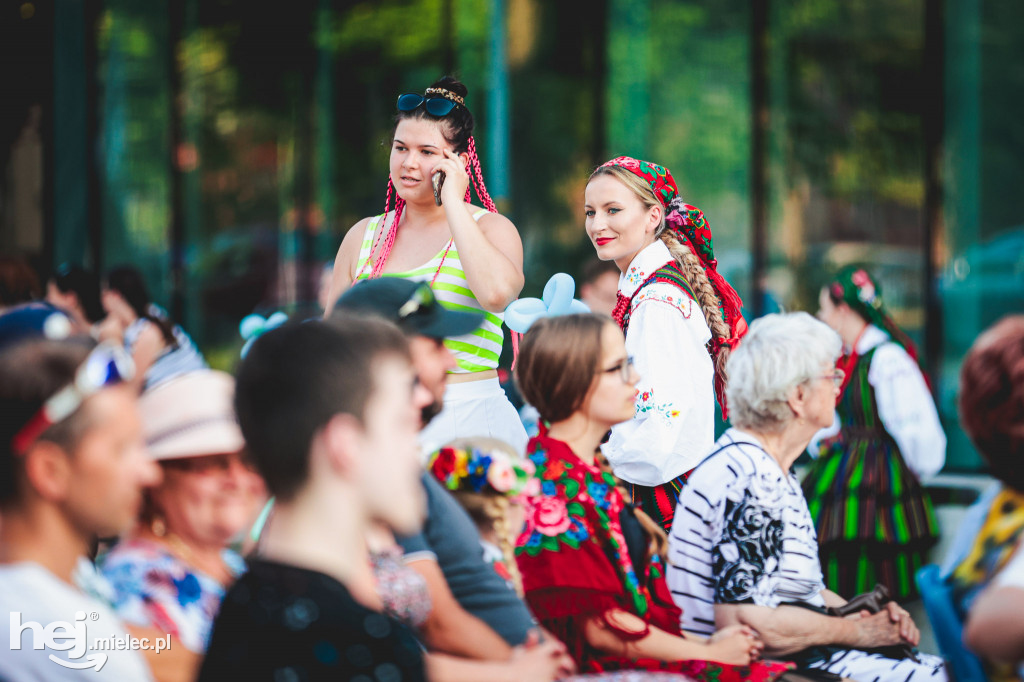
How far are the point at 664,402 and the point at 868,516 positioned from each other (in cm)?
249

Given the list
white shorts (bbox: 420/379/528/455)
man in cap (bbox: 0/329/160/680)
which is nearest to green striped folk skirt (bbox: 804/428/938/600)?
white shorts (bbox: 420/379/528/455)

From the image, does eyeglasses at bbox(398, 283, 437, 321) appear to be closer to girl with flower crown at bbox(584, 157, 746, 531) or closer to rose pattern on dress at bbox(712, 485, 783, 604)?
rose pattern on dress at bbox(712, 485, 783, 604)

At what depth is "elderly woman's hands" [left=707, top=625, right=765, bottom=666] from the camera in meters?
2.70

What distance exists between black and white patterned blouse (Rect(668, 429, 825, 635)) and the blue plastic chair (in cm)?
64

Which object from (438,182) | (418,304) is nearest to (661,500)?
(438,182)

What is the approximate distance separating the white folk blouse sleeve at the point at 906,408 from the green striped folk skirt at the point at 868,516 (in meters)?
0.07

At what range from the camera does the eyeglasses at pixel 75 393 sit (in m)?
1.71

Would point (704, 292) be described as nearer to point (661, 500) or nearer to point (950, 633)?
point (661, 500)

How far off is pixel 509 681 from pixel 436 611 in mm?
204

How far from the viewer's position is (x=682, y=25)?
9203 millimetres

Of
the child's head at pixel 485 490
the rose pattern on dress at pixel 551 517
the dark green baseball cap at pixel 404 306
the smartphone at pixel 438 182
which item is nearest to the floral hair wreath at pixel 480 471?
the child's head at pixel 485 490

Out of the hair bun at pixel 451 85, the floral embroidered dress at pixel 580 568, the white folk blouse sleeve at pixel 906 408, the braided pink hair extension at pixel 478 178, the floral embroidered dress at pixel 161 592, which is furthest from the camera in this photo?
the white folk blouse sleeve at pixel 906 408

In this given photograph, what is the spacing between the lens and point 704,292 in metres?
3.86

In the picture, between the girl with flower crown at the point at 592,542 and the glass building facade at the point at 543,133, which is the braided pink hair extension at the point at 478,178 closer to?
the girl with flower crown at the point at 592,542
